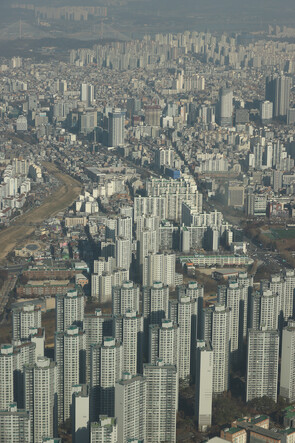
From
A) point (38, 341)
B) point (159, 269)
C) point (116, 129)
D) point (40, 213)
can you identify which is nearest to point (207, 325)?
point (38, 341)

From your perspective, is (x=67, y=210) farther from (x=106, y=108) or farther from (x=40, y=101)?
(x=40, y=101)

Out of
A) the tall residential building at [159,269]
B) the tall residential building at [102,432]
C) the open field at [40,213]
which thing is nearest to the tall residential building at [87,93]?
the open field at [40,213]

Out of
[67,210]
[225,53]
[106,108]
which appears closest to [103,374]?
[67,210]

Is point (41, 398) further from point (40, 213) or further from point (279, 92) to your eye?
point (279, 92)

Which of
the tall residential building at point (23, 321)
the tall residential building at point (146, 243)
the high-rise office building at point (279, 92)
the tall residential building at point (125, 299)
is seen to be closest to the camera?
the tall residential building at point (23, 321)

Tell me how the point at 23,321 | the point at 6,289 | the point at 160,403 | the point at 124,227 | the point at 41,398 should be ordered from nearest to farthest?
the point at 41,398 → the point at 160,403 → the point at 23,321 → the point at 6,289 → the point at 124,227

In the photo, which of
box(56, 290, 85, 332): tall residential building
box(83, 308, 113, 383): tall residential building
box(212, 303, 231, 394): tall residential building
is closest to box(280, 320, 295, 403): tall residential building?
box(212, 303, 231, 394): tall residential building

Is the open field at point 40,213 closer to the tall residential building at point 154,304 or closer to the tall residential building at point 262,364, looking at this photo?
the tall residential building at point 154,304
